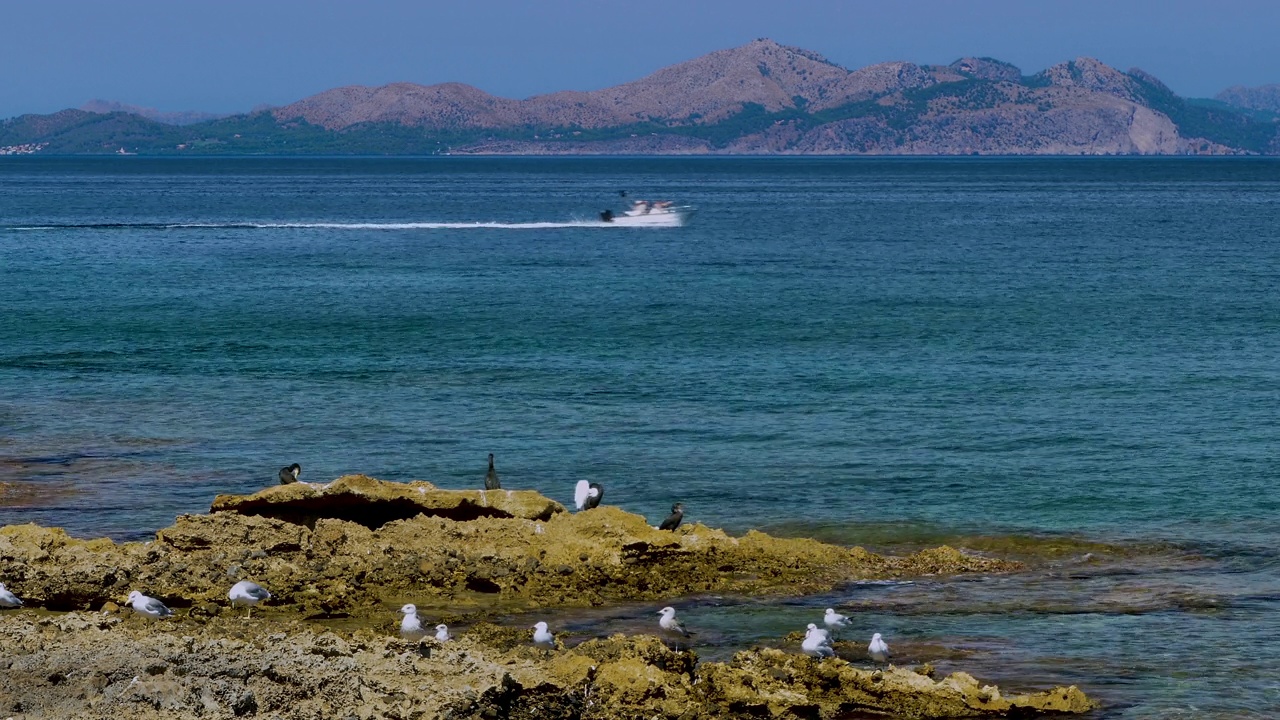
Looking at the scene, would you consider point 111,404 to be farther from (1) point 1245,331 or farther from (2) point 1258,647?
(1) point 1245,331

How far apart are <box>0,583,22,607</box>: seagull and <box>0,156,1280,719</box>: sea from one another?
4858mm

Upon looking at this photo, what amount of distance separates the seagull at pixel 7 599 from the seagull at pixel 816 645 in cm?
938

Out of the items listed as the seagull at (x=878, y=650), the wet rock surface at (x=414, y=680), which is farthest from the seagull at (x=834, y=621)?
the wet rock surface at (x=414, y=680)

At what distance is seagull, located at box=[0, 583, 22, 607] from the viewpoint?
61.9ft

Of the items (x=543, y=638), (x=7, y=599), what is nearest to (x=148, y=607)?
(x=7, y=599)

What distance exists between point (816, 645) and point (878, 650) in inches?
38.0

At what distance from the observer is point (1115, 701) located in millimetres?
16594

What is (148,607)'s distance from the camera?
18.2 metres

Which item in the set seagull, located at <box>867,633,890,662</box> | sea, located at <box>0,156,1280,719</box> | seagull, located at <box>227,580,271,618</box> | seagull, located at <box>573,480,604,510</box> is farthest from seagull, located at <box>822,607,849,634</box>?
seagull, located at <box>227,580,271,618</box>

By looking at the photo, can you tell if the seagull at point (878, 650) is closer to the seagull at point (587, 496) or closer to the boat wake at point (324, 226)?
the seagull at point (587, 496)

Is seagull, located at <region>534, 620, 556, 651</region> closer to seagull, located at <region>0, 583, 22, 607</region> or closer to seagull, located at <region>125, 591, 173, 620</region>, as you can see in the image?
seagull, located at <region>125, 591, 173, 620</region>

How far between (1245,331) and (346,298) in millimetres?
33908

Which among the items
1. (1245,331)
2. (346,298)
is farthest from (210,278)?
(1245,331)

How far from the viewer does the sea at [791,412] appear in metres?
20.0
